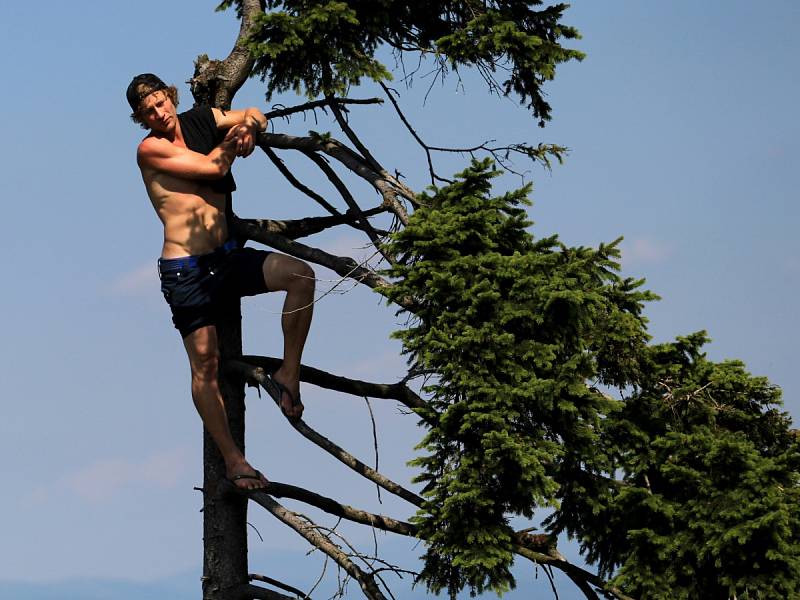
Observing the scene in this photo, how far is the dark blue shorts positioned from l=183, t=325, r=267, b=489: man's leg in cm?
11

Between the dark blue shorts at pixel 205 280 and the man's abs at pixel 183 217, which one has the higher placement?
the man's abs at pixel 183 217

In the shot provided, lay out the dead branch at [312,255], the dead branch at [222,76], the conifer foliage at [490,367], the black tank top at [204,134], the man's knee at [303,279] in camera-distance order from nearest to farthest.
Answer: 1. the conifer foliage at [490,367]
2. the man's knee at [303,279]
3. the dead branch at [312,255]
4. the black tank top at [204,134]
5. the dead branch at [222,76]

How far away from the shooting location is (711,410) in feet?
33.6

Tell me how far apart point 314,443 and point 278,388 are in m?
0.53

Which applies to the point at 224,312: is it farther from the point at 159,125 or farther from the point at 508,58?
the point at 508,58

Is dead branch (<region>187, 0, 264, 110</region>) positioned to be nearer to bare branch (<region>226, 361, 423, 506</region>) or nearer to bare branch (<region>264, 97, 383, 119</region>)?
bare branch (<region>264, 97, 383, 119</region>)

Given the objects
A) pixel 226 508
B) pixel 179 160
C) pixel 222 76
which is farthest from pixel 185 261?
pixel 226 508

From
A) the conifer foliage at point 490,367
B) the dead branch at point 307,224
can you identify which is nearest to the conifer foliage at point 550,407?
the conifer foliage at point 490,367

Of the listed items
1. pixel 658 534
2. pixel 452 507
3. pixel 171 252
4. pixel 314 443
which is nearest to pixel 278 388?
pixel 314 443

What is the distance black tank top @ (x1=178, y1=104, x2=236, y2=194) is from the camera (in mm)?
10758

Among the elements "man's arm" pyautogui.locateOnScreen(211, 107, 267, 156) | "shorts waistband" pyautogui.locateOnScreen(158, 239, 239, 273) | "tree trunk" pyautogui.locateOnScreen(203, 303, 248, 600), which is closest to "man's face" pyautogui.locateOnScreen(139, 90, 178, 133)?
"man's arm" pyautogui.locateOnScreen(211, 107, 267, 156)

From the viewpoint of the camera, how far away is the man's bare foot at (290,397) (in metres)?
10.5

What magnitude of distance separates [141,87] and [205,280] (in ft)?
4.92

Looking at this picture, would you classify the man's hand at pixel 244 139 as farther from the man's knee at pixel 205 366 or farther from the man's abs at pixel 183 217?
the man's knee at pixel 205 366
